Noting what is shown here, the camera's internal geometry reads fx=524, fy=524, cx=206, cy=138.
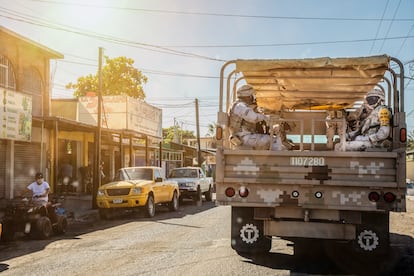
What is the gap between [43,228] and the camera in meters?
11.6

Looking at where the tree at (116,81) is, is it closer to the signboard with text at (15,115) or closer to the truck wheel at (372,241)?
the signboard with text at (15,115)

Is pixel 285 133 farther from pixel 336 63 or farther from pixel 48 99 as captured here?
pixel 48 99

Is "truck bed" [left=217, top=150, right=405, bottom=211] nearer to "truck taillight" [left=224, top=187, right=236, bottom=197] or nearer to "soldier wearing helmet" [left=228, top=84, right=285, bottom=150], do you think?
"truck taillight" [left=224, top=187, right=236, bottom=197]

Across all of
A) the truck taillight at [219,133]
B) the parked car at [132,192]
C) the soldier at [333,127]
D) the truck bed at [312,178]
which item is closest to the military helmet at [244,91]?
the truck taillight at [219,133]

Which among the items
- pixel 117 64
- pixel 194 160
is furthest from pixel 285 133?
pixel 194 160

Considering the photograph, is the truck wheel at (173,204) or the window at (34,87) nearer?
the truck wheel at (173,204)

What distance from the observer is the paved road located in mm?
7438

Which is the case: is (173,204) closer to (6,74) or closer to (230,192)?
(6,74)

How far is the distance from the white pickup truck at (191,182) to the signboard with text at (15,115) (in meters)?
7.21

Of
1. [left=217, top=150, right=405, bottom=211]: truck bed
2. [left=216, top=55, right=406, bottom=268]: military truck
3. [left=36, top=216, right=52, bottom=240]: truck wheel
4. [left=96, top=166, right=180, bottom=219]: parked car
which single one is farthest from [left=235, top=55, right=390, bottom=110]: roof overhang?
[left=96, top=166, right=180, bottom=219]: parked car

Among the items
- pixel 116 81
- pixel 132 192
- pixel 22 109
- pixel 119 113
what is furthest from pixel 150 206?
pixel 116 81

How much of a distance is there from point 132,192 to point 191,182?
6920mm

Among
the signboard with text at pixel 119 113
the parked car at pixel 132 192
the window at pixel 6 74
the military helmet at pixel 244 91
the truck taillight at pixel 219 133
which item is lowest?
the parked car at pixel 132 192

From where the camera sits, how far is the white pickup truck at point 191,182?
2353cm
